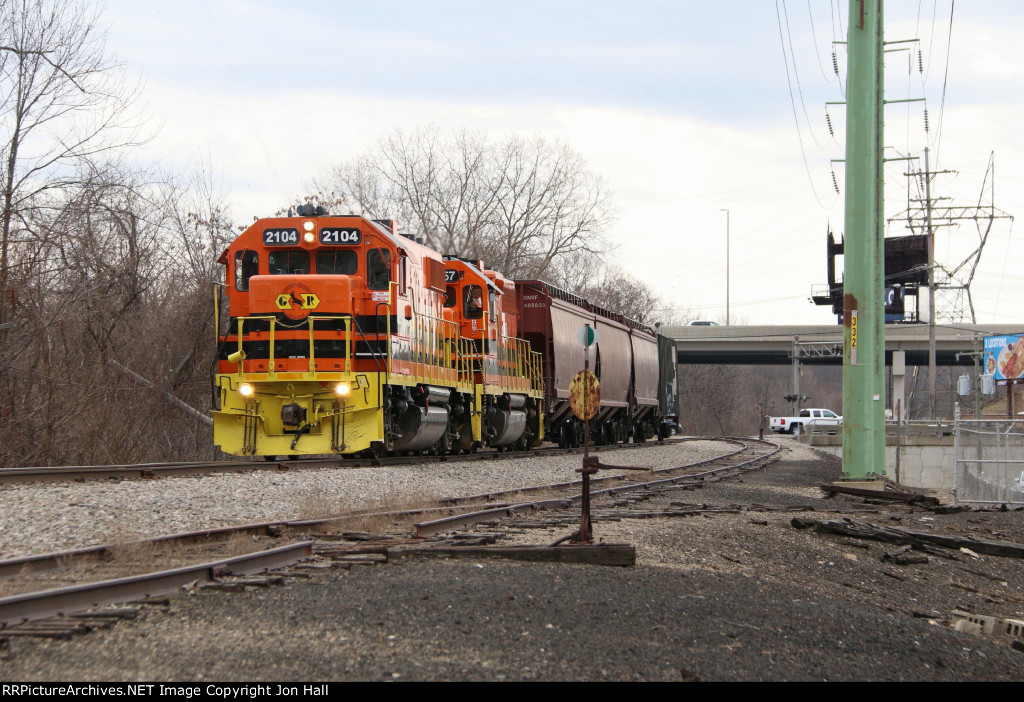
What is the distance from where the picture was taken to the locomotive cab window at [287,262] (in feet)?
51.2

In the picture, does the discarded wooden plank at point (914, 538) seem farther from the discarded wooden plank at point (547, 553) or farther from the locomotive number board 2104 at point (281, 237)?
the locomotive number board 2104 at point (281, 237)

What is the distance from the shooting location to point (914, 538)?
1134 centimetres

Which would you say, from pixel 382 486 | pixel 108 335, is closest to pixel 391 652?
pixel 382 486

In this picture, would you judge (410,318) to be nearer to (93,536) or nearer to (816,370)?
(93,536)

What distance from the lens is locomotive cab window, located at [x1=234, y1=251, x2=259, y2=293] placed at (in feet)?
51.2

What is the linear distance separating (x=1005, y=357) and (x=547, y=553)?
48310mm

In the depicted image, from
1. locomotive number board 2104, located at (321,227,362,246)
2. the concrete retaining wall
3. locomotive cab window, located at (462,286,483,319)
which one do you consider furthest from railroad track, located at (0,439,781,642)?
the concrete retaining wall

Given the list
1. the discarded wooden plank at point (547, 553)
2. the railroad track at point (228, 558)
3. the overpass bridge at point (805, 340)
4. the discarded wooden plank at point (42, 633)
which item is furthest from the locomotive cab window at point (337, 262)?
the overpass bridge at point (805, 340)

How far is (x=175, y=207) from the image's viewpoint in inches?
1108

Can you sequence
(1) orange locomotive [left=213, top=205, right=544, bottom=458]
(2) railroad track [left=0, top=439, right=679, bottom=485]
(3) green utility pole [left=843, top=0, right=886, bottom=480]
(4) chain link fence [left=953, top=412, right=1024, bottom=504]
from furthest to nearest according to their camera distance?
(4) chain link fence [left=953, top=412, right=1024, bottom=504] < (3) green utility pole [left=843, top=0, right=886, bottom=480] < (1) orange locomotive [left=213, top=205, right=544, bottom=458] < (2) railroad track [left=0, top=439, right=679, bottom=485]

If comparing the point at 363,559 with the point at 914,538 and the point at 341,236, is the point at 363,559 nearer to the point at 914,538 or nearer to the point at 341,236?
the point at 914,538

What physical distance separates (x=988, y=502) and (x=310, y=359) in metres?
11.8

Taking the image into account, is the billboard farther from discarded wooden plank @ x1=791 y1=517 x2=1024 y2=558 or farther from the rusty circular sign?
the rusty circular sign

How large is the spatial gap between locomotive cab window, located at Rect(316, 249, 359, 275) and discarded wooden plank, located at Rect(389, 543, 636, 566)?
8.21 meters
